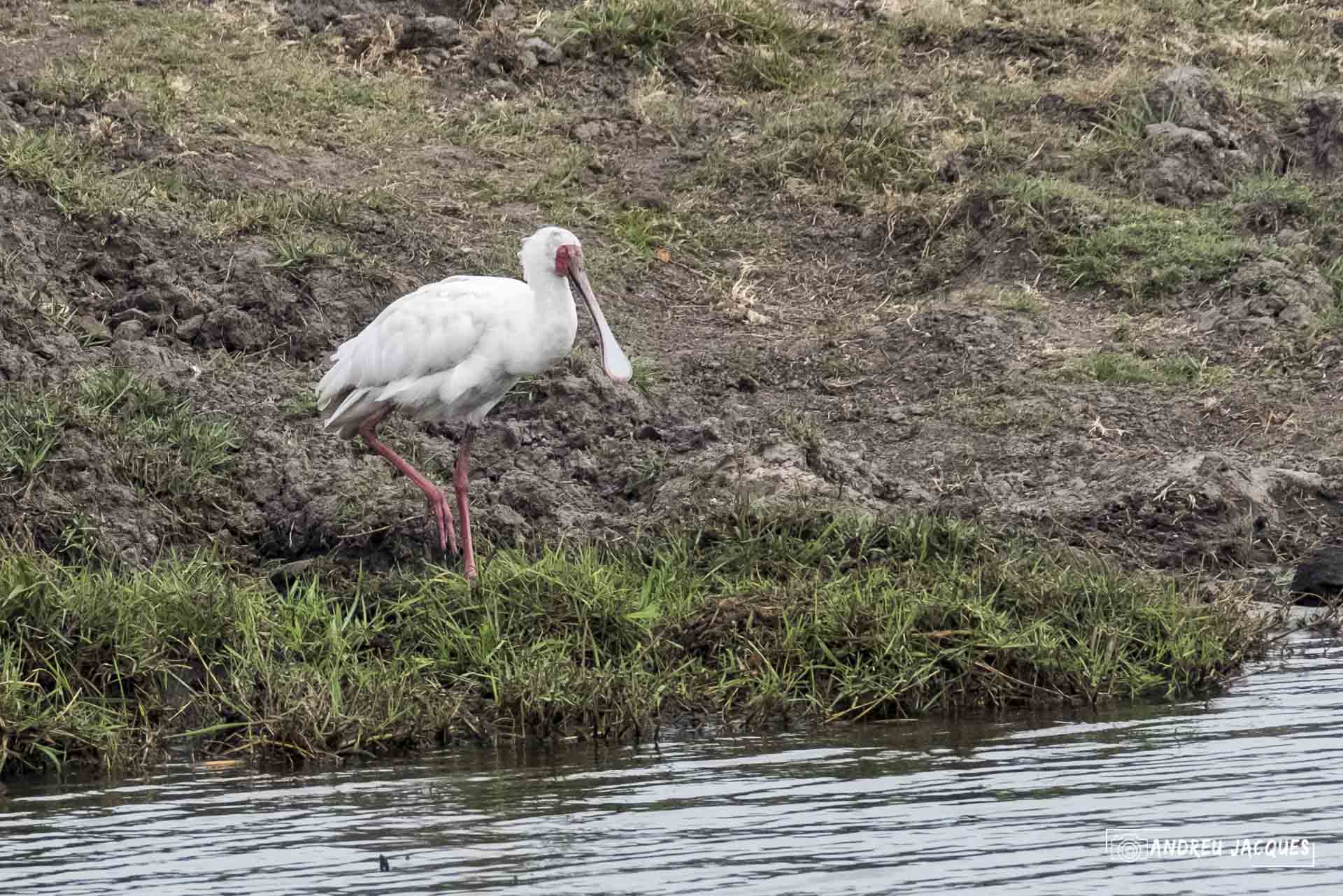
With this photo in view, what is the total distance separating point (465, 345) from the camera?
391 inches

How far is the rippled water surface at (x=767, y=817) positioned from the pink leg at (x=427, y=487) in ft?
7.58

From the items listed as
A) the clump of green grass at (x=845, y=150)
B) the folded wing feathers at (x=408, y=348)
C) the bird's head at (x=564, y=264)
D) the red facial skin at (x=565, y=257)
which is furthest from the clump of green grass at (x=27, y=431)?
the clump of green grass at (x=845, y=150)

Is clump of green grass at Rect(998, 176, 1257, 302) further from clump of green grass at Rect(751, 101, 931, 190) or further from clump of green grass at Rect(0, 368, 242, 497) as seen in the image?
Answer: clump of green grass at Rect(0, 368, 242, 497)

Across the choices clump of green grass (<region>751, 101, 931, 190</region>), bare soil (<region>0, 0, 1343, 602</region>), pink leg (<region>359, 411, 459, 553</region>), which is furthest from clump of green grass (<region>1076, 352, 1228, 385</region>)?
pink leg (<region>359, 411, 459, 553</region>)

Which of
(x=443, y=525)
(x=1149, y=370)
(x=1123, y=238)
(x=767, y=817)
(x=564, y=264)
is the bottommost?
(x=767, y=817)

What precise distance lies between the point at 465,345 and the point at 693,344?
11.2 ft

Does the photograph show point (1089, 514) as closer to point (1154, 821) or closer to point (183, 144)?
point (1154, 821)

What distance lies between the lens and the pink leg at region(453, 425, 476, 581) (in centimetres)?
909

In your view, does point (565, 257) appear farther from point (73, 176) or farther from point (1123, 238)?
point (1123, 238)

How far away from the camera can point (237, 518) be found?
392 inches

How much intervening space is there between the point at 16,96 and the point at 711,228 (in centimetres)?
465

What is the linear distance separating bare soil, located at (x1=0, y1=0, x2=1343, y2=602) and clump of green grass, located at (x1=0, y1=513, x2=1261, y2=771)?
112 cm

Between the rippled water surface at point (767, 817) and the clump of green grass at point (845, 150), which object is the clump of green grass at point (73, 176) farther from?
the rippled water surface at point (767, 817)

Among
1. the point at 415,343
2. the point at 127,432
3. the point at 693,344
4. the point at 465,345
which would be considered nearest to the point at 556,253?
the point at 465,345
